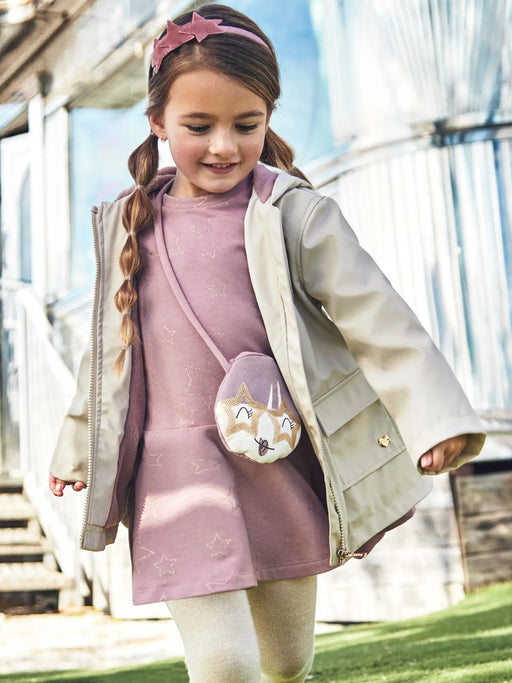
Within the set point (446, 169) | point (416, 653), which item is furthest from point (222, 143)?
point (446, 169)

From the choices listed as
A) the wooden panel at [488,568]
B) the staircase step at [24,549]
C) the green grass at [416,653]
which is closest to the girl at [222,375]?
the green grass at [416,653]

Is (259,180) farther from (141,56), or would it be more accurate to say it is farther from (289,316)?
(141,56)

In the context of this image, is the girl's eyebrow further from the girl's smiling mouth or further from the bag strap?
the bag strap

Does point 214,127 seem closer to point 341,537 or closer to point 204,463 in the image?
point 204,463

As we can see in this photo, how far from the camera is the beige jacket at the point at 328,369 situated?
2.05 meters

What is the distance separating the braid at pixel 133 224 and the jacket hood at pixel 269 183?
0.09 ft

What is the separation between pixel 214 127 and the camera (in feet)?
7.16

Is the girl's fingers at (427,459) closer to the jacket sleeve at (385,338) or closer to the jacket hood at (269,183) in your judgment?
the jacket sleeve at (385,338)

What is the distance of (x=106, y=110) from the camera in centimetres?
588

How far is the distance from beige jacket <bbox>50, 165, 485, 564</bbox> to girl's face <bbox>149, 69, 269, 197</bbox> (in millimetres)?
89

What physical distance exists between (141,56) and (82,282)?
1238mm

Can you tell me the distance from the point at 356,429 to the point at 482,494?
2750mm

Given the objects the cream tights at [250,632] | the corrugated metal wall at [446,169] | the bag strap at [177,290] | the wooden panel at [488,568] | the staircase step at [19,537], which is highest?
the corrugated metal wall at [446,169]

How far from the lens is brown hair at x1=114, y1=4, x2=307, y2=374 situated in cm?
220
